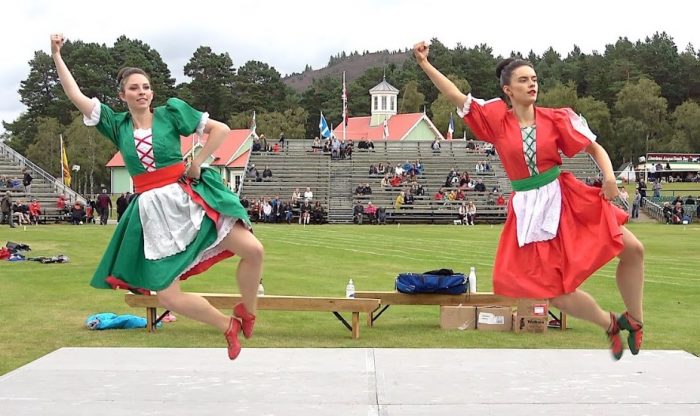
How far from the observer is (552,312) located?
1123cm

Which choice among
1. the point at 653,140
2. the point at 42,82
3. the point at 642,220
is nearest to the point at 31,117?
the point at 42,82

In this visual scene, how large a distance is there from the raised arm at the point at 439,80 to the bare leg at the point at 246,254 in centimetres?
165

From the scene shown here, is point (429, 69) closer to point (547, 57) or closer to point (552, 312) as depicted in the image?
point (552, 312)

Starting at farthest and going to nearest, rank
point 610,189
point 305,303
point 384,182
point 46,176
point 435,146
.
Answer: point 435,146 → point 384,182 → point 46,176 → point 305,303 → point 610,189

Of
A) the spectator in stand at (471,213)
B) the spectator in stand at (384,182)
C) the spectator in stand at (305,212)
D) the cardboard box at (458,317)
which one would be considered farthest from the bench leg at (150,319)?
the spectator in stand at (384,182)

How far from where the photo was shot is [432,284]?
1040 cm

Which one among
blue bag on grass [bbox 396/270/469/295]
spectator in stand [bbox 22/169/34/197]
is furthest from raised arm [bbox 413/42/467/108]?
spectator in stand [bbox 22/169/34/197]

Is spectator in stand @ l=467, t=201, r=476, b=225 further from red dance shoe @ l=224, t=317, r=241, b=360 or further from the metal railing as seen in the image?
red dance shoe @ l=224, t=317, r=241, b=360

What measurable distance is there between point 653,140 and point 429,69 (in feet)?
281

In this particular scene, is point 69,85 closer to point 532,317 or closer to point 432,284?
point 432,284

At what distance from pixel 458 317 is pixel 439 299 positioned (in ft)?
1.00

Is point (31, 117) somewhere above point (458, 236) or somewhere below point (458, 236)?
above

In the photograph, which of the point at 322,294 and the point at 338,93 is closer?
the point at 322,294

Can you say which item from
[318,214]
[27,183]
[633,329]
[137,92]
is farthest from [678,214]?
[137,92]
